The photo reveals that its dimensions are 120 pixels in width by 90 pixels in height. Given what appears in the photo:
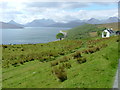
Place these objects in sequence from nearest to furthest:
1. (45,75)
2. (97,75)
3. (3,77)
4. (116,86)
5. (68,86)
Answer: (116,86) → (68,86) → (97,75) → (45,75) → (3,77)

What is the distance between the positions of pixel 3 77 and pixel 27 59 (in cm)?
801

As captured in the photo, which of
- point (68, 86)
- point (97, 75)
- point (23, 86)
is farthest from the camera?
point (23, 86)

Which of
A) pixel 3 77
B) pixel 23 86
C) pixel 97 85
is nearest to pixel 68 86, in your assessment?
pixel 97 85

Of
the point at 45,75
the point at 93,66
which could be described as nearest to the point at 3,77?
the point at 45,75

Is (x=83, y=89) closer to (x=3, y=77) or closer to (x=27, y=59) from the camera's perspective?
(x=3, y=77)

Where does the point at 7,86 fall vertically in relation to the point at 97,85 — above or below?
below

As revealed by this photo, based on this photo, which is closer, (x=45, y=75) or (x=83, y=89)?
(x=83, y=89)

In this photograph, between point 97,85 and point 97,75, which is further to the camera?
point 97,75

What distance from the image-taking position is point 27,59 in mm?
23406

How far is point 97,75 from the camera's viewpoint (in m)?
11.1

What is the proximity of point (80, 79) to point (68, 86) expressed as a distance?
3.80ft

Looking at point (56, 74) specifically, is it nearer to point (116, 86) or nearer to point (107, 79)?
point (107, 79)

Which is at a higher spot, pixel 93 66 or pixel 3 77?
pixel 93 66

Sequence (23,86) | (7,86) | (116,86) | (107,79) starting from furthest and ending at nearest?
(7,86) < (23,86) < (107,79) < (116,86)
